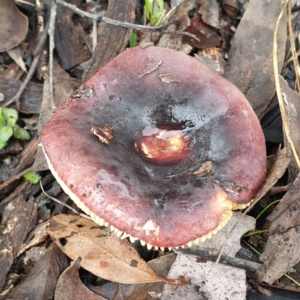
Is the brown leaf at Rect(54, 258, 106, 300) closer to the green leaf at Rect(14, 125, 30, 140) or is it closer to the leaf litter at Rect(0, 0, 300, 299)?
the leaf litter at Rect(0, 0, 300, 299)

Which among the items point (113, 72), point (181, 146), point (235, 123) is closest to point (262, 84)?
point (235, 123)

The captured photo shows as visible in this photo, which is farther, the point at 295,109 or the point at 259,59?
the point at 259,59

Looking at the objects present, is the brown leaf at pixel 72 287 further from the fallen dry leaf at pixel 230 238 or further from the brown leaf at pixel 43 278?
the fallen dry leaf at pixel 230 238

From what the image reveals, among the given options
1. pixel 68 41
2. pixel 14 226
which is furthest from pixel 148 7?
pixel 14 226

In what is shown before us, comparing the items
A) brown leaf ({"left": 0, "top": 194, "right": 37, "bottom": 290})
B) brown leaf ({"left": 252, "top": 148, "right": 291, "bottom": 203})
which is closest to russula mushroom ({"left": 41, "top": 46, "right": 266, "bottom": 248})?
brown leaf ({"left": 252, "top": 148, "right": 291, "bottom": 203})

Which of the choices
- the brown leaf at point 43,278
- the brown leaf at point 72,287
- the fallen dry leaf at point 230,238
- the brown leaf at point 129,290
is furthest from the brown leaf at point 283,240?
the brown leaf at point 43,278

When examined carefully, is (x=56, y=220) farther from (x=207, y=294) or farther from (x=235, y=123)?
(x=235, y=123)

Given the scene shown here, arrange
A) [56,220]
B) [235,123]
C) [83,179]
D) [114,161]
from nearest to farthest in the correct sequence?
[83,179]
[114,161]
[235,123]
[56,220]

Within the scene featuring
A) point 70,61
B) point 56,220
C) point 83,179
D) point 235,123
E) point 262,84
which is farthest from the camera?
point 70,61
